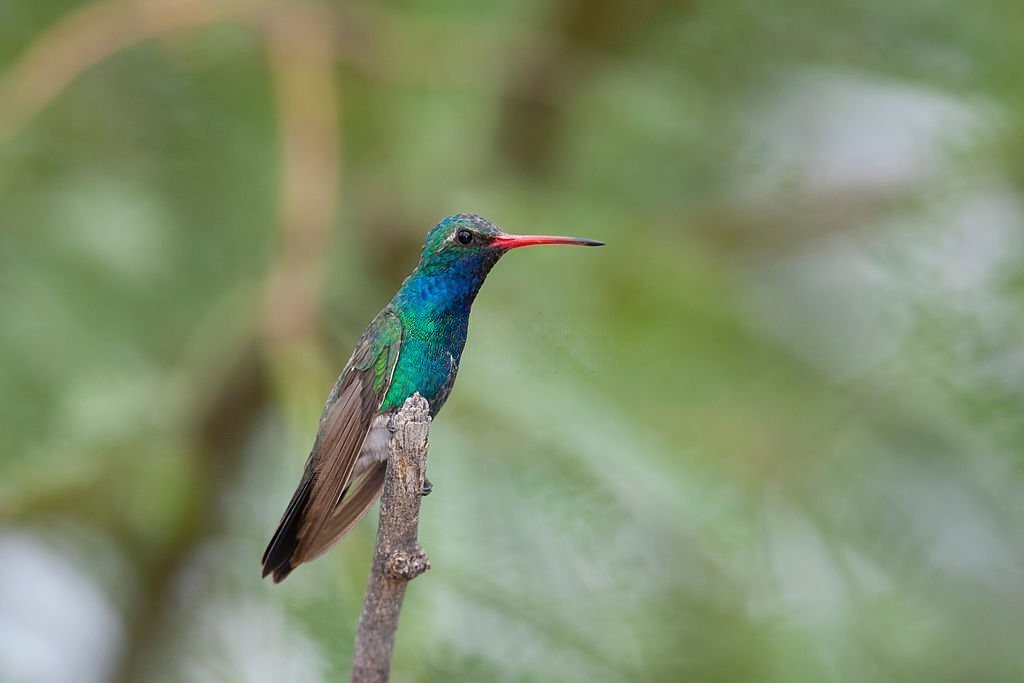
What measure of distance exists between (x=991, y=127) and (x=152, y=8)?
174cm

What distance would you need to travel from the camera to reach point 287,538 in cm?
161

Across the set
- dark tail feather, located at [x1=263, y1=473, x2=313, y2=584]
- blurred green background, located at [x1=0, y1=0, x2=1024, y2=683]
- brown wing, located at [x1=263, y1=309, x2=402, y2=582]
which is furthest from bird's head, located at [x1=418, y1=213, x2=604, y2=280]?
dark tail feather, located at [x1=263, y1=473, x2=313, y2=584]

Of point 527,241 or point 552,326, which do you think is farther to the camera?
point 552,326

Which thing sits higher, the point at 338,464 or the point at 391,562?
the point at 338,464

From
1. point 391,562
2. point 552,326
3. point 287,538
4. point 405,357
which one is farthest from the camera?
point 552,326

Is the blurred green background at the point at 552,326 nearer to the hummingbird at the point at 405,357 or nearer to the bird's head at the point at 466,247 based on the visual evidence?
the hummingbird at the point at 405,357

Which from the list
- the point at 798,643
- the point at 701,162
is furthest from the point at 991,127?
the point at 798,643

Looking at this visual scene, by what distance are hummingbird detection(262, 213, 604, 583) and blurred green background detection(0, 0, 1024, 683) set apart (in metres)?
0.12

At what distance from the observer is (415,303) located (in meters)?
1.89

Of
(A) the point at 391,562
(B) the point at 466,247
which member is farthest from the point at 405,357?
(A) the point at 391,562

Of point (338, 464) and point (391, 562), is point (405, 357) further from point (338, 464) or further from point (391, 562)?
point (391, 562)

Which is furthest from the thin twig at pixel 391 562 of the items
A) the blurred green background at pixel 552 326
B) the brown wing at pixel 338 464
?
the blurred green background at pixel 552 326

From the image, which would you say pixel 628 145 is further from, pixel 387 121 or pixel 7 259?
pixel 7 259

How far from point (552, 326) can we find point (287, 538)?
756 millimetres
